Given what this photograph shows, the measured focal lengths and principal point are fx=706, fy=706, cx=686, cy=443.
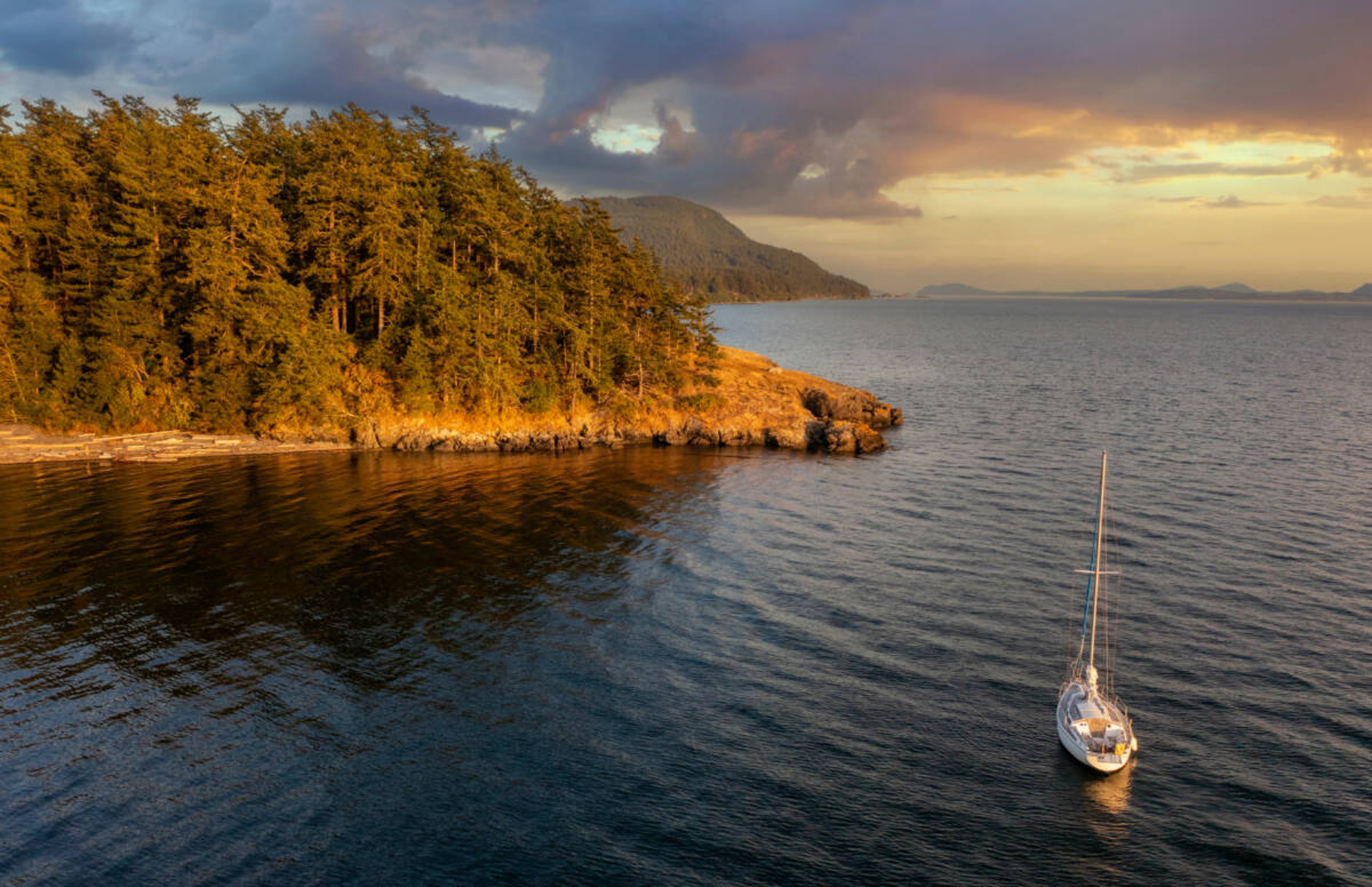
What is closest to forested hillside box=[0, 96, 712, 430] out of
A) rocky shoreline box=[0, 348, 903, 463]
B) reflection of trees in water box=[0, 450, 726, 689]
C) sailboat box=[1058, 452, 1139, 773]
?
rocky shoreline box=[0, 348, 903, 463]

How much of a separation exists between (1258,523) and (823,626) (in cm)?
3485

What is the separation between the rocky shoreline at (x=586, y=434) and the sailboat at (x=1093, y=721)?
1771 inches

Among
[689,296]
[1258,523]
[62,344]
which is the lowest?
[1258,523]

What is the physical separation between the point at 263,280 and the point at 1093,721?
252ft

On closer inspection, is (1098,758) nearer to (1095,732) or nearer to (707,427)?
(1095,732)

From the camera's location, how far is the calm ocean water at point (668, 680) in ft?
68.6

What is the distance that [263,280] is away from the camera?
230ft

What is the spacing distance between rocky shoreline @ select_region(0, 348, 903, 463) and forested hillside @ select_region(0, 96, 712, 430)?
2074 millimetres

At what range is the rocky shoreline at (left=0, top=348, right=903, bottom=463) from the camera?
6600 centimetres

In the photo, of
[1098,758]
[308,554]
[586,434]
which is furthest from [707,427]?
[1098,758]

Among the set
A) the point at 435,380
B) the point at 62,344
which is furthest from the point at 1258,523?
the point at 62,344

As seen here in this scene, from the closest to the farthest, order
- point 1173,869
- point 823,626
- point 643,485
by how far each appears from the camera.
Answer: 1. point 1173,869
2. point 823,626
3. point 643,485

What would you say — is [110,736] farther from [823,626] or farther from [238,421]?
[238,421]

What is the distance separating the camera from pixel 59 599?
36.4 metres
